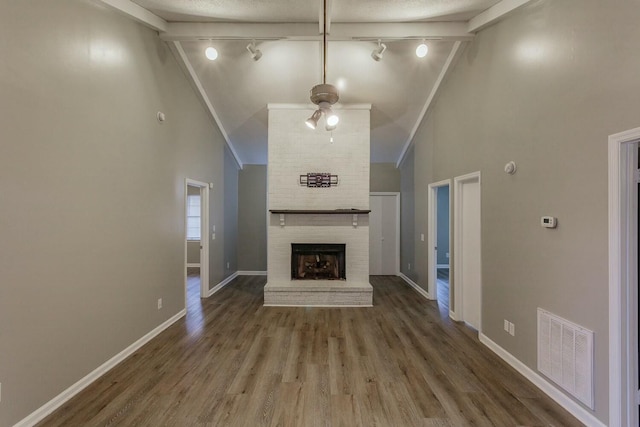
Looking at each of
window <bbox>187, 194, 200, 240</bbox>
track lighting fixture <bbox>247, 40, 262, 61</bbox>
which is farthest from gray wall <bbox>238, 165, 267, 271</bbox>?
track lighting fixture <bbox>247, 40, 262, 61</bbox>

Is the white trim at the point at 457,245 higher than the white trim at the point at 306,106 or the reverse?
the reverse

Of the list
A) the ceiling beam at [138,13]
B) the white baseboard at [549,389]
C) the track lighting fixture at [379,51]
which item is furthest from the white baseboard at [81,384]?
the track lighting fixture at [379,51]

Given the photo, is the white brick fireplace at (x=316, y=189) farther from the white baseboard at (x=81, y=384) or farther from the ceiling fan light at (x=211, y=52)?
the white baseboard at (x=81, y=384)

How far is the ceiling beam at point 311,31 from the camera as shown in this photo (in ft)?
11.0

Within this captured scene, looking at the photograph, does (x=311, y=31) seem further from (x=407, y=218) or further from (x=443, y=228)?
(x=443, y=228)

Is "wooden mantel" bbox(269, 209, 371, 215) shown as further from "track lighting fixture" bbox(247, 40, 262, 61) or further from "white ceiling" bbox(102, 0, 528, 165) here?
"track lighting fixture" bbox(247, 40, 262, 61)

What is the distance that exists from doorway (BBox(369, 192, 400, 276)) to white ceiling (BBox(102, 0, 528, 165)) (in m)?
1.84

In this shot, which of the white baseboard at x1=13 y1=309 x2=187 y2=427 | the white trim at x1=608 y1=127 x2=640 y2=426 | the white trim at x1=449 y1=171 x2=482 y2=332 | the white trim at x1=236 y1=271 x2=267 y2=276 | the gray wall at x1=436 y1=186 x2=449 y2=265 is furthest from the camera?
the gray wall at x1=436 y1=186 x2=449 y2=265

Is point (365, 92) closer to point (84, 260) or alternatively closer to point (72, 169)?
point (72, 169)

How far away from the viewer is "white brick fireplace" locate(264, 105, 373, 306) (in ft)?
15.3

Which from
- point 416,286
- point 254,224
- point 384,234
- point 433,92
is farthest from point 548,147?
point 254,224

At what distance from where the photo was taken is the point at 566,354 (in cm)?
213

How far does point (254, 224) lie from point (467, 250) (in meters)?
4.64

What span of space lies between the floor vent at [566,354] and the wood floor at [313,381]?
0.22 meters
